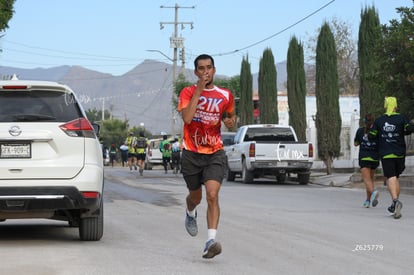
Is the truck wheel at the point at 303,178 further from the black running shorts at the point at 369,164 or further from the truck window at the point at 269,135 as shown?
the black running shorts at the point at 369,164

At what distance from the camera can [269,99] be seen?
4684 cm

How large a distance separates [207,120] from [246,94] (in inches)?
1760

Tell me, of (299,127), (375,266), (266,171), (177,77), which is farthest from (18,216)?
(177,77)

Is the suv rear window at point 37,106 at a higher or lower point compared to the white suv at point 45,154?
higher

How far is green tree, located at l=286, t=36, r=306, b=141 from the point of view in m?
39.0

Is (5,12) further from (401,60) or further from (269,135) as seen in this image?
(401,60)

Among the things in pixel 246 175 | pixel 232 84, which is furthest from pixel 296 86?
pixel 232 84

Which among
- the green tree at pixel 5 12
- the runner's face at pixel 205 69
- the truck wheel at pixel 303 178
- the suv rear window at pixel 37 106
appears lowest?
the truck wheel at pixel 303 178

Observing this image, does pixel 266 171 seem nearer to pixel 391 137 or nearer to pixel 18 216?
pixel 391 137

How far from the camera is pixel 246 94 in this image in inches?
2112

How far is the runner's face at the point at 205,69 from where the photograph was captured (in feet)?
29.1

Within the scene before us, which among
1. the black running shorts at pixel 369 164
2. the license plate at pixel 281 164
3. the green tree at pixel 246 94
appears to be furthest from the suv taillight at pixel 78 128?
the green tree at pixel 246 94

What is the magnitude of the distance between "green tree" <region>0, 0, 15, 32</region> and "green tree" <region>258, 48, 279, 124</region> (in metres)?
21.5

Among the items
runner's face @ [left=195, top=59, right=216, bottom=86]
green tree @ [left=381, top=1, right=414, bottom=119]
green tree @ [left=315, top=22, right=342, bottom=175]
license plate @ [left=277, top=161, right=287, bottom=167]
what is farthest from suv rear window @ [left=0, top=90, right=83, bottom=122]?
green tree @ [left=315, top=22, right=342, bottom=175]
